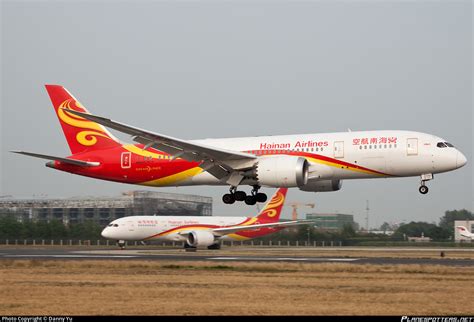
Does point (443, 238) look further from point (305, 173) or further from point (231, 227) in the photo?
point (305, 173)

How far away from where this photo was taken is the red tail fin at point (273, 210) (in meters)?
71.5

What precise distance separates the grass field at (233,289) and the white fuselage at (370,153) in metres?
5.20

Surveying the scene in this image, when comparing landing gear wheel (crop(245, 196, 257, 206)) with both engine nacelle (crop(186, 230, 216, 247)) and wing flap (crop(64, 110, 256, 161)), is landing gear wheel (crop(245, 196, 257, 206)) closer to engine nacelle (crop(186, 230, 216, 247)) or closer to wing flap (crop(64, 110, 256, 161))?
wing flap (crop(64, 110, 256, 161))

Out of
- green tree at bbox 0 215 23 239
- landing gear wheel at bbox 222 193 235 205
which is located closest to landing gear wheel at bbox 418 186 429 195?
landing gear wheel at bbox 222 193 235 205

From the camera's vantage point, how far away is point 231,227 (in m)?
69.1

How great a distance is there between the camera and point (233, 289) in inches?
971

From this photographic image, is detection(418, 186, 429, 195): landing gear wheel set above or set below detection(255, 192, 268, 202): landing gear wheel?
above

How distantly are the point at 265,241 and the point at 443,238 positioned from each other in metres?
29.4

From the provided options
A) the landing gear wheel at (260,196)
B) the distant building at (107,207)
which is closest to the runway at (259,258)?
the landing gear wheel at (260,196)

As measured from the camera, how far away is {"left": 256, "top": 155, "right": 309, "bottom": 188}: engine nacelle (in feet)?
120

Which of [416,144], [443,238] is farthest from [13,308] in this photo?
[443,238]

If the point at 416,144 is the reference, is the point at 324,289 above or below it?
below

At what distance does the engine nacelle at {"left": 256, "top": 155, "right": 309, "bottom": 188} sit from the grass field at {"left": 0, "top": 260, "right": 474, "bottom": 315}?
170 inches

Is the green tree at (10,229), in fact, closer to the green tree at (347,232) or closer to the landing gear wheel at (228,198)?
the green tree at (347,232)
